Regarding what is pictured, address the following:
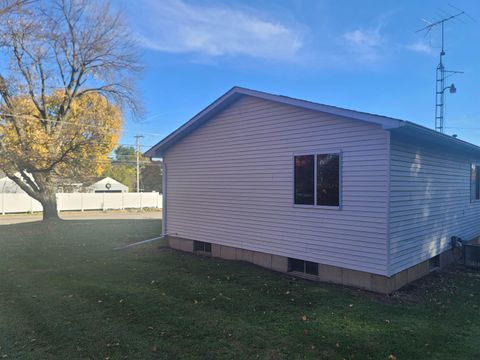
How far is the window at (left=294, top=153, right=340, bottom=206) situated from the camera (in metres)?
6.70

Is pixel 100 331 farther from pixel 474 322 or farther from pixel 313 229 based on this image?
pixel 474 322

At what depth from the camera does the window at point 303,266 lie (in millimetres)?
7434

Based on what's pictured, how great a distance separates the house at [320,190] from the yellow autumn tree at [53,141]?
882 cm

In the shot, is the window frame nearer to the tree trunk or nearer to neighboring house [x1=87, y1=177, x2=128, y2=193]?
the tree trunk

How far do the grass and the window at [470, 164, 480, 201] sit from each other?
3.61 m

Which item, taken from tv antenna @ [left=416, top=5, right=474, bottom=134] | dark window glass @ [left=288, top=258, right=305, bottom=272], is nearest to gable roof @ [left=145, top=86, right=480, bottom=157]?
tv antenna @ [left=416, top=5, right=474, bottom=134]

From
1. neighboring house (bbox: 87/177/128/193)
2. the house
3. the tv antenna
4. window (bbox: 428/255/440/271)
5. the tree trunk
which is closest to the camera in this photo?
the house

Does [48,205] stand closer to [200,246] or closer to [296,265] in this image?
[200,246]

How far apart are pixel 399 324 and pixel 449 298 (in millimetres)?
2026

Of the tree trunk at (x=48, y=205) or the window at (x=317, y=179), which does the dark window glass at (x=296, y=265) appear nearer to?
the window at (x=317, y=179)

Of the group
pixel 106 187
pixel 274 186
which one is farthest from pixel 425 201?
pixel 106 187

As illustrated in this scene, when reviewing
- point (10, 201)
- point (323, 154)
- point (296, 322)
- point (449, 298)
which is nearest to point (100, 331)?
point (296, 322)

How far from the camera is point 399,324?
4.77 meters

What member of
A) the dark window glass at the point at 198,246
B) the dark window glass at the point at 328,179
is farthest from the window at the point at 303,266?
the dark window glass at the point at 198,246
